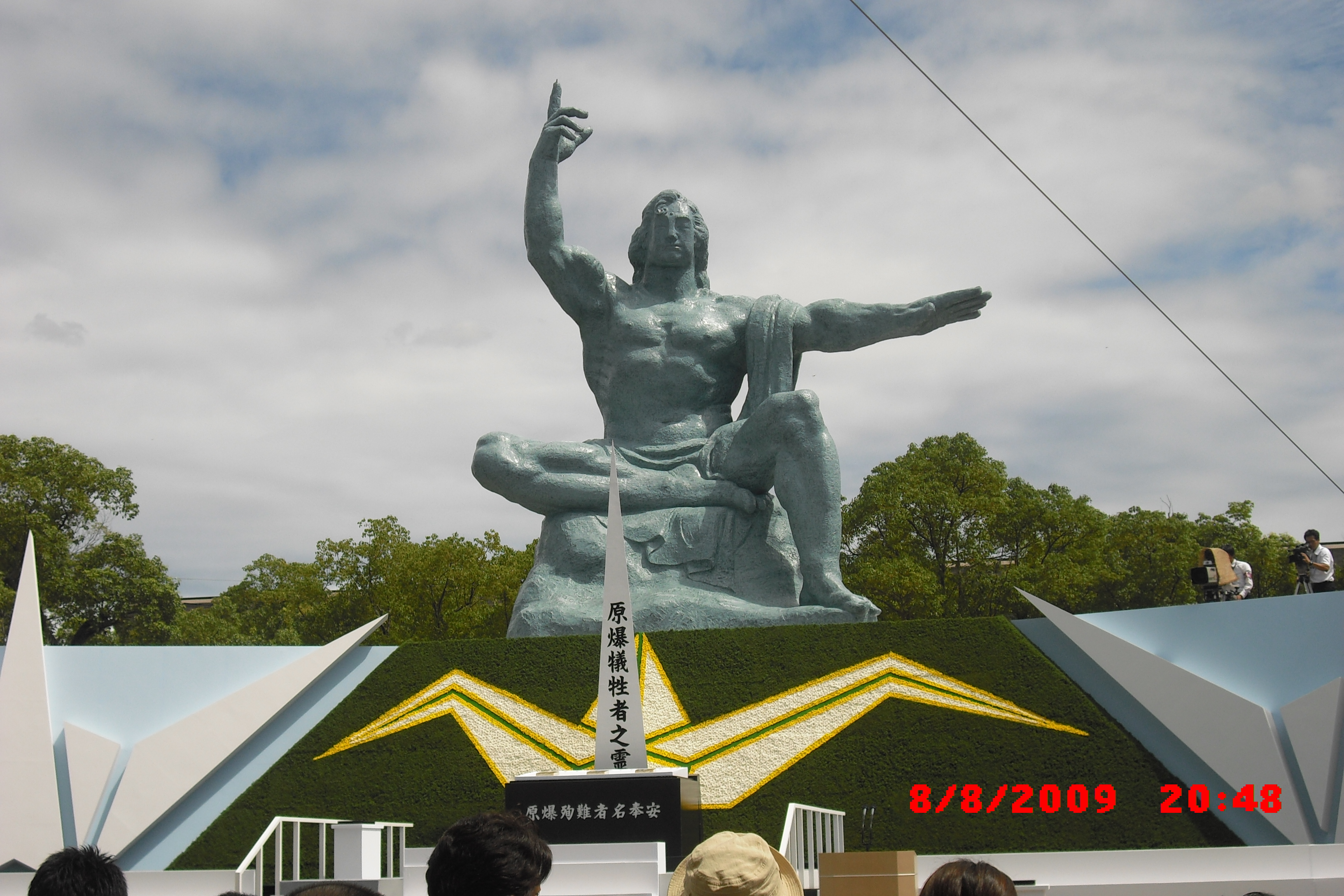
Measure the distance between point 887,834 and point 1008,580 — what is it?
51.5 feet

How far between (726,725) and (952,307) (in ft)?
13.0

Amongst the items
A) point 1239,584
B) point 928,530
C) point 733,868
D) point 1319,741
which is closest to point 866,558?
point 928,530

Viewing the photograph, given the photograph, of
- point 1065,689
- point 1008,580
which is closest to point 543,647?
point 1065,689

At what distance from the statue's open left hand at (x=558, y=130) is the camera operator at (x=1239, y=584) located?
5968 millimetres

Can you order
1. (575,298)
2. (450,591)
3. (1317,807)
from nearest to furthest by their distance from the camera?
1. (1317,807)
2. (575,298)
3. (450,591)

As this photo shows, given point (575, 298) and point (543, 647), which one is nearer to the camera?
point (543, 647)

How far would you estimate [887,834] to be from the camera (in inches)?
283

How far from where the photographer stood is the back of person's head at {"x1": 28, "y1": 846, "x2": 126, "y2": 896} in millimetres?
2258

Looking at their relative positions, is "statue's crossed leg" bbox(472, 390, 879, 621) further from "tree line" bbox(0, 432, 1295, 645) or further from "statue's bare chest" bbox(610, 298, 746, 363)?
"tree line" bbox(0, 432, 1295, 645)

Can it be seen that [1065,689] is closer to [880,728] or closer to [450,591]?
[880,728]

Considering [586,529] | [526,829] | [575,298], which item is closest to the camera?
[526,829]

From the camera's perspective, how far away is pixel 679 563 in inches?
370
